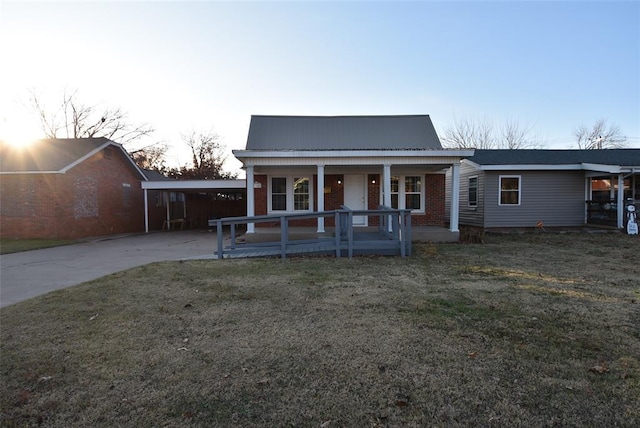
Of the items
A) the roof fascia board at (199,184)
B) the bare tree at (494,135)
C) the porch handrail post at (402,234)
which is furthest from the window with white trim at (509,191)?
the bare tree at (494,135)

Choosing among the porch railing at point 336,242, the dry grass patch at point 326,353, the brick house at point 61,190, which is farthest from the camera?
the brick house at point 61,190

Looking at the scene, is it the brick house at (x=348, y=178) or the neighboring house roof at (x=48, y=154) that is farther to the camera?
the neighboring house roof at (x=48, y=154)

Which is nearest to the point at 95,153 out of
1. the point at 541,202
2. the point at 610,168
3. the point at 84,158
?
the point at 84,158

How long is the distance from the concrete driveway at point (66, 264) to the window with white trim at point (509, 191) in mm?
12008

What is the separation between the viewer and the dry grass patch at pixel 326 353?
235 centimetres

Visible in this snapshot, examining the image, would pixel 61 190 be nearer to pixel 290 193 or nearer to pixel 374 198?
pixel 290 193

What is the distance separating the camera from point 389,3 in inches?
409

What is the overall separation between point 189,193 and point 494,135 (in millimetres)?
28106

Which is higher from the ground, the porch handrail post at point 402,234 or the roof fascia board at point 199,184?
the roof fascia board at point 199,184

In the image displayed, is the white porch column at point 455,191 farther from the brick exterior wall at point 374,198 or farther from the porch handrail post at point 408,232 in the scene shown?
the porch handrail post at point 408,232

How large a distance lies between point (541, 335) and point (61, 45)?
511 inches

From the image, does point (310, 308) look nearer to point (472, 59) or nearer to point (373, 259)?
point (373, 259)

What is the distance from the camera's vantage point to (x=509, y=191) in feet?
50.2

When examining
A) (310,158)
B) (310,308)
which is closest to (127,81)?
(310,158)
